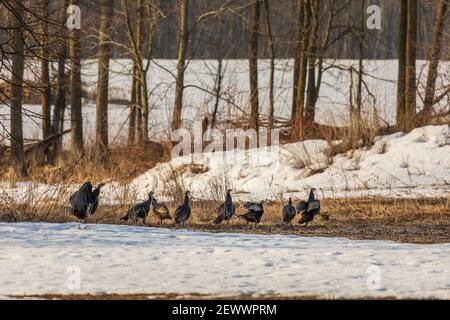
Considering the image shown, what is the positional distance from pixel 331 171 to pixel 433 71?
5165mm

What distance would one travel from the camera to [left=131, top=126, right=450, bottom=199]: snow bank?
65.0ft

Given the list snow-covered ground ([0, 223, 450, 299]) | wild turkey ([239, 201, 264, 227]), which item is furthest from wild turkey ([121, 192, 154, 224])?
snow-covered ground ([0, 223, 450, 299])

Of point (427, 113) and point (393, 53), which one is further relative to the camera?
point (393, 53)

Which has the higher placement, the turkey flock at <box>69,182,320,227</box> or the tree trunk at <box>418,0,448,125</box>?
the tree trunk at <box>418,0,448,125</box>

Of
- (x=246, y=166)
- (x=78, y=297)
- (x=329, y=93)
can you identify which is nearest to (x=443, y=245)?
(x=78, y=297)

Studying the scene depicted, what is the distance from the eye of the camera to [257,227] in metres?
13.5

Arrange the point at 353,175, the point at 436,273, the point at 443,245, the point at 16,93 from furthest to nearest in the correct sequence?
the point at 16,93
the point at 353,175
the point at 443,245
the point at 436,273

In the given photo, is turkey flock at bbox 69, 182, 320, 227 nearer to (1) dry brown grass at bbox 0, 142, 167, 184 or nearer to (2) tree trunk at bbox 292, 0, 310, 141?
Answer: (1) dry brown grass at bbox 0, 142, 167, 184

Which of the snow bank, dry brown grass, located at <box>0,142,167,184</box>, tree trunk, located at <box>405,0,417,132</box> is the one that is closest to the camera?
the snow bank

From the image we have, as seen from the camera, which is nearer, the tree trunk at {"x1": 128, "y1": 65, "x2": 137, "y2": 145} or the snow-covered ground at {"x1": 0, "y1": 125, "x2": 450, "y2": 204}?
the snow-covered ground at {"x1": 0, "y1": 125, "x2": 450, "y2": 204}

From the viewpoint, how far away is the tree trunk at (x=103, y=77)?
26.7m

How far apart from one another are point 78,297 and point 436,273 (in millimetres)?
3626

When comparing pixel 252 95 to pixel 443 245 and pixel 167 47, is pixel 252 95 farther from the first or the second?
pixel 167 47

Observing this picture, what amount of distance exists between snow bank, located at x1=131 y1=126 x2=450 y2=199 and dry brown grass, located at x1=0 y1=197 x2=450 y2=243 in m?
2.37
